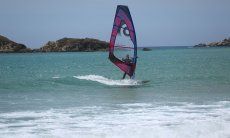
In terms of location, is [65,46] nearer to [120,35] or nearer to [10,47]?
[10,47]

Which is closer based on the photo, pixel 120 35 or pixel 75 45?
pixel 120 35

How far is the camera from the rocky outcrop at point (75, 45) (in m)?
174

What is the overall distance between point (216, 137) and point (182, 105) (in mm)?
5373

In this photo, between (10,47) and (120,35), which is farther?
(10,47)

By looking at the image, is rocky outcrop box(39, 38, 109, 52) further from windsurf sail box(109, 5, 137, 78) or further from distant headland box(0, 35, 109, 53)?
windsurf sail box(109, 5, 137, 78)

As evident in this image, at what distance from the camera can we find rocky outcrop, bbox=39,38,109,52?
174 metres

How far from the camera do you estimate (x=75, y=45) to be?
595 feet

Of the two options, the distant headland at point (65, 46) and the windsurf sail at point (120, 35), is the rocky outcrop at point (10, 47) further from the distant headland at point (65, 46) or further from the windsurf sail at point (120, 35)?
the windsurf sail at point (120, 35)

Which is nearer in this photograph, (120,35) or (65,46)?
(120,35)

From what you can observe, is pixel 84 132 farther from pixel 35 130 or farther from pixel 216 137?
pixel 216 137

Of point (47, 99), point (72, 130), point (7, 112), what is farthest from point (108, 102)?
point (72, 130)

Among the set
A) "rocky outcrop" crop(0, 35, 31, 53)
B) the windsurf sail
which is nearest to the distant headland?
"rocky outcrop" crop(0, 35, 31, 53)

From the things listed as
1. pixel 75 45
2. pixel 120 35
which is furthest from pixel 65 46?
pixel 120 35

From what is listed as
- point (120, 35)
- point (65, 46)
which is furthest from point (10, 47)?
point (120, 35)
